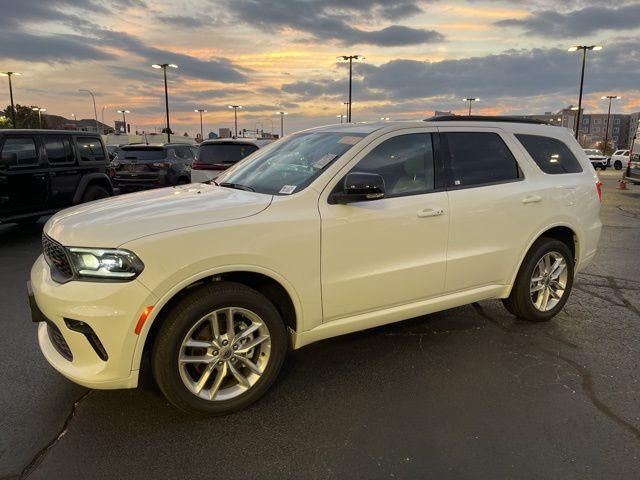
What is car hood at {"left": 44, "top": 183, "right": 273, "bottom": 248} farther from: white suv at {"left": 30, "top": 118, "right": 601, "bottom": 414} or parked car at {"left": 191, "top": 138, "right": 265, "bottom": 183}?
parked car at {"left": 191, "top": 138, "right": 265, "bottom": 183}

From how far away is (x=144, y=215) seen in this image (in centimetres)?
295

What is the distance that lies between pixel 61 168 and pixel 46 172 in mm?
360

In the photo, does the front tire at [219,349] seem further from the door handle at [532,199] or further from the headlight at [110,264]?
the door handle at [532,199]

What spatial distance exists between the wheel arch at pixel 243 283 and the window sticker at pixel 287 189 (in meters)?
0.58

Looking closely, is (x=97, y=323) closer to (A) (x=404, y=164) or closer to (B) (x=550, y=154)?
(A) (x=404, y=164)

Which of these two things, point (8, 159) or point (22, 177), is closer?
point (8, 159)

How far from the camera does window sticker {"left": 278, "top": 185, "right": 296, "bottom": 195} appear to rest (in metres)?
3.30

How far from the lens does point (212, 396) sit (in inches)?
119

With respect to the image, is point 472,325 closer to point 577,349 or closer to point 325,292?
point 577,349

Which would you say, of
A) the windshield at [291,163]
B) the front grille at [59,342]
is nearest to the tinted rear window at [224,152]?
the windshield at [291,163]

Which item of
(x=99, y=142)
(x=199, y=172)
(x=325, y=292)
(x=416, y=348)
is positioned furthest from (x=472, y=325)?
(x=99, y=142)

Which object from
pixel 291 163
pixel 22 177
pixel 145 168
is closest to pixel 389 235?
pixel 291 163

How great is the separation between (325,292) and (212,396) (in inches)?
37.4

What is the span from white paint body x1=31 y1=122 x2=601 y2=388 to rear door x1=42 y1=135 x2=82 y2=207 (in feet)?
20.0
